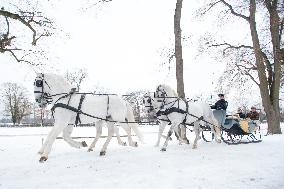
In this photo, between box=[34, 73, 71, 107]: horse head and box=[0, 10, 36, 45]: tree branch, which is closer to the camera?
box=[34, 73, 71, 107]: horse head

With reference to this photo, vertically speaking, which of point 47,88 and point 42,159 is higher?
point 47,88

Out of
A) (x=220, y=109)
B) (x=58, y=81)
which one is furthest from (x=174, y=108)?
(x=58, y=81)

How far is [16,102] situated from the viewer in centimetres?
8950

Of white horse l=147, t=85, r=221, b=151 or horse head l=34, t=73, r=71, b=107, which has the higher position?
horse head l=34, t=73, r=71, b=107

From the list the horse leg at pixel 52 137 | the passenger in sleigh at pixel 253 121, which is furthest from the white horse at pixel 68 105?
the passenger in sleigh at pixel 253 121

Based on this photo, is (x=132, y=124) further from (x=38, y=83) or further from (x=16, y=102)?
(x=16, y=102)

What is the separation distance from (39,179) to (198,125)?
8.41m

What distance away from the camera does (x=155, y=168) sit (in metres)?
9.19

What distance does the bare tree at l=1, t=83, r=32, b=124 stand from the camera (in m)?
87.0

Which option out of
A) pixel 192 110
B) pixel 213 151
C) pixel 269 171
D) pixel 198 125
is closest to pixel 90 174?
pixel 269 171

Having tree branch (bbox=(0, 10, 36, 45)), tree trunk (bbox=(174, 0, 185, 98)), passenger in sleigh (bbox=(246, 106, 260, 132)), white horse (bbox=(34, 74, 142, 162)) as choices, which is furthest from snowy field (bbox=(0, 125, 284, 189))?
tree branch (bbox=(0, 10, 36, 45))

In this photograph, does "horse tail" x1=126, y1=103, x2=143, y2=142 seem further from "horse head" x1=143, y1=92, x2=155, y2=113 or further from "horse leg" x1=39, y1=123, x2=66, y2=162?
"horse leg" x1=39, y1=123, x2=66, y2=162

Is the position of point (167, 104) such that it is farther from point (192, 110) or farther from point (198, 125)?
point (198, 125)

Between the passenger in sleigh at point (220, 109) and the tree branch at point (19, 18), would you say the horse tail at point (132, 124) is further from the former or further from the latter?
the tree branch at point (19, 18)
